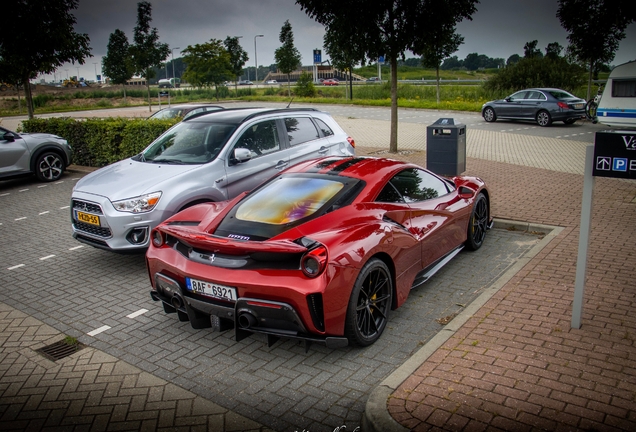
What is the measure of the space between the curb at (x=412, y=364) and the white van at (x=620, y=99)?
11617 millimetres

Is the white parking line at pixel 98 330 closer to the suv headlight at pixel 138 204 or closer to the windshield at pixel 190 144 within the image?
the suv headlight at pixel 138 204

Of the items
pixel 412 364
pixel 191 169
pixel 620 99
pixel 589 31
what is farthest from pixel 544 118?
pixel 412 364

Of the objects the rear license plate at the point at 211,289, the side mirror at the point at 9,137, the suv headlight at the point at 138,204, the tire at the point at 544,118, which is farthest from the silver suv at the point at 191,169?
the tire at the point at 544,118

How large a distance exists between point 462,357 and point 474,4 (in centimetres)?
1170

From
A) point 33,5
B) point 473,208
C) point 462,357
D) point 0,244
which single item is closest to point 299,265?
point 462,357

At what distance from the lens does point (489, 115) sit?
77.7ft

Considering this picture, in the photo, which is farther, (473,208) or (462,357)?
(473,208)

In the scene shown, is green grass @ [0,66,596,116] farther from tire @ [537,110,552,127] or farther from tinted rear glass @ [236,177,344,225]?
tinted rear glass @ [236,177,344,225]

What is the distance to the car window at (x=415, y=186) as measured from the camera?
212 inches

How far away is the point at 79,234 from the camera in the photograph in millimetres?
6926

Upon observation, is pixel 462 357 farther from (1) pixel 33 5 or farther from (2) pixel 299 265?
(1) pixel 33 5

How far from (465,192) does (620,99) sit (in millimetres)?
12377

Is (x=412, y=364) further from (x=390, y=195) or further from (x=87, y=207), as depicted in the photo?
(x=87, y=207)

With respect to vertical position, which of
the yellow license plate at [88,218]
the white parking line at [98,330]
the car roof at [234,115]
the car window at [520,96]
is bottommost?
the white parking line at [98,330]
